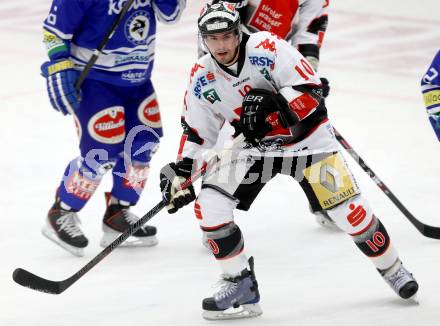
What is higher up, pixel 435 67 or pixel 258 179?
pixel 435 67

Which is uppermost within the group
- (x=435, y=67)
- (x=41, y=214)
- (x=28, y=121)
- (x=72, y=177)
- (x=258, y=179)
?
(x=435, y=67)

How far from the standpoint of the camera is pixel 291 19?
5223 mm

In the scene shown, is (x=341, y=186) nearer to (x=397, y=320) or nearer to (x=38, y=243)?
(x=397, y=320)

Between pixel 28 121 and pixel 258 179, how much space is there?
333cm

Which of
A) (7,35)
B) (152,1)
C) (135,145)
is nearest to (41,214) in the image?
(135,145)

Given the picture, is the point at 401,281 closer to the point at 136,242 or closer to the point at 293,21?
the point at 136,242

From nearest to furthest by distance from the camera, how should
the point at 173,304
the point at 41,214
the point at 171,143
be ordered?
the point at 173,304
the point at 41,214
the point at 171,143

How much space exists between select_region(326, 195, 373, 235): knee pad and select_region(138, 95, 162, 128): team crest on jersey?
129 centimetres

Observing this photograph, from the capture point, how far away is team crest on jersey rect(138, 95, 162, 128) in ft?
16.4

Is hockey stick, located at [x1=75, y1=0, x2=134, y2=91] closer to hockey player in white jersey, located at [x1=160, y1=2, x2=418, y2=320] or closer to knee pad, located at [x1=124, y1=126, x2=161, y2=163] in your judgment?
knee pad, located at [x1=124, y1=126, x2=161, y2=163]

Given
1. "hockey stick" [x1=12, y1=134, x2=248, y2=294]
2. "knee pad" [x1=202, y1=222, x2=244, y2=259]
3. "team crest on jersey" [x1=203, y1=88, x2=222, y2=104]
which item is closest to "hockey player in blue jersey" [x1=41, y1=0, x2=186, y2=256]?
"hockey stick" [x1=12, y1=134, x2=248, y2=294]

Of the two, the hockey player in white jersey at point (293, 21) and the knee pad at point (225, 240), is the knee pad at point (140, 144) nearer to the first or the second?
the hockey player in white jersey at point (293, 21)

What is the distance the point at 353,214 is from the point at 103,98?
1439mm

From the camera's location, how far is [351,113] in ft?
23.3
